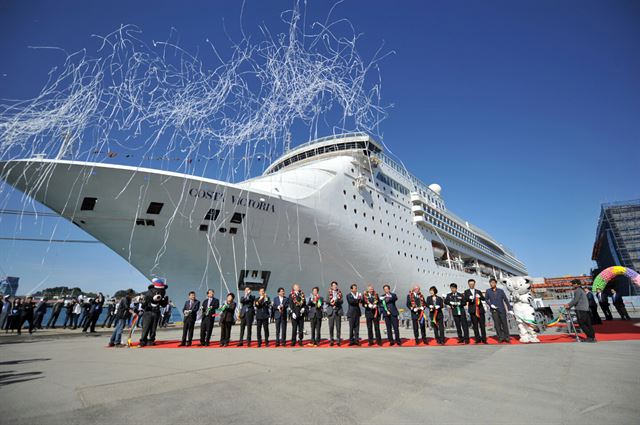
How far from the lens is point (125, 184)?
11.4 meters

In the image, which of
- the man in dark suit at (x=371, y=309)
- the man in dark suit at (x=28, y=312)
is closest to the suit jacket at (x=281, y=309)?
the man in dark suit at (x=371, y=309)

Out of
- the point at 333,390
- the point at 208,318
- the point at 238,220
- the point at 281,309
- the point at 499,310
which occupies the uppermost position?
the point at 238,220

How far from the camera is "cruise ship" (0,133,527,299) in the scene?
11.4 meters

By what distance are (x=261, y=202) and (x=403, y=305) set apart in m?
16.4

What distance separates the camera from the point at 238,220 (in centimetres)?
1365

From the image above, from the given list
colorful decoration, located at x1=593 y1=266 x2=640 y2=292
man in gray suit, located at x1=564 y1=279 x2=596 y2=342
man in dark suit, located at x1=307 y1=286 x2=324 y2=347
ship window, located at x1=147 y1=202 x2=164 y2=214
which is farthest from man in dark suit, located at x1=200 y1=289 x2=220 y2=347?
colorful decoration, located at x1=593 y1=266 x2=640 y2=292

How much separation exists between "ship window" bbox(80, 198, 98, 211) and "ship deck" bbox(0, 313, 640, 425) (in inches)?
301

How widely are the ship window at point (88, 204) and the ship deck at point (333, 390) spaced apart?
25.1ft

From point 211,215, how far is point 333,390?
11.1 metres

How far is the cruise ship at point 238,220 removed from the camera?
11.4 meters

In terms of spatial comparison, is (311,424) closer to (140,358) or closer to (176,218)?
(140,358)

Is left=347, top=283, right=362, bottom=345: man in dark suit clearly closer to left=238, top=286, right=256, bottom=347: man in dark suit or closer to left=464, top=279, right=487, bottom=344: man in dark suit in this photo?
left=238, top=286, right=256, bottom=347: man in dark suit

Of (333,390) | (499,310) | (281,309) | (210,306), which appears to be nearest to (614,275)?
(499,310)

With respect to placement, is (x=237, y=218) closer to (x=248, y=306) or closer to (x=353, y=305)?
(x=248, y=306)
